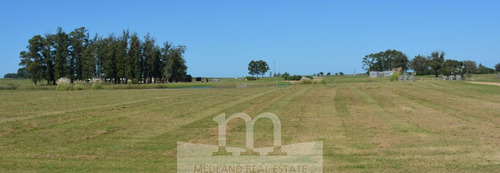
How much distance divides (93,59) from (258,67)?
3480 inches

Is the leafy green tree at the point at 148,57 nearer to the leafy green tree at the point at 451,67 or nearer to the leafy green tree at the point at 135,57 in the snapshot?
the leafy green tree at the point at 135,57

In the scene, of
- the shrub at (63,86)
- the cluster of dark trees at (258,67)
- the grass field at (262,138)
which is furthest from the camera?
the cluster of dark trees at (258,67)

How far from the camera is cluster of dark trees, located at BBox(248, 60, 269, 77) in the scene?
160250 millimetres

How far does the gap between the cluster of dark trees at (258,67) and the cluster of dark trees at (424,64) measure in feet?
121

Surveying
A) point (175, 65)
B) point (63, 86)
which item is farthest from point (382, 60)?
point (63, 86)

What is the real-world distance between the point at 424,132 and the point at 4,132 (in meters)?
10.4

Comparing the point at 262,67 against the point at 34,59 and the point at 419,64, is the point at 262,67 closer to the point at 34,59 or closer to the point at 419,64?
the point at 419,64

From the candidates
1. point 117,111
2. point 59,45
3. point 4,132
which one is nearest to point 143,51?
point 59,45

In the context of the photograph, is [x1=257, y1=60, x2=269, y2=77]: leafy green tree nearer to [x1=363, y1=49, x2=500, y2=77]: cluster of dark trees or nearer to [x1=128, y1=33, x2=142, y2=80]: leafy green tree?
[x1=363, y1=49, x2=500, y2=77]: cluster of dark trees

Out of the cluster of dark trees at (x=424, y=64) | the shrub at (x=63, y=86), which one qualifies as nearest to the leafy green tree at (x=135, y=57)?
the shrub at (x=63, y=86)

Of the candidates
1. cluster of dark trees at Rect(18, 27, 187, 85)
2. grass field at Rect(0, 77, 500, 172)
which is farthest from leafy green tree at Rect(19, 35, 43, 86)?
grass field at Rect(0, 77, 500, 172)

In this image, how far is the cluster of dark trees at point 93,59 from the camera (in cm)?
7162

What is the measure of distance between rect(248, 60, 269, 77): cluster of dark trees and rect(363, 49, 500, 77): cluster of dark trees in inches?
1453

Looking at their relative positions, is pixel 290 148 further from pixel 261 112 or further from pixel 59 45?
pixel 59 45
